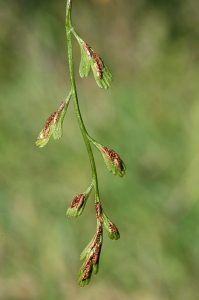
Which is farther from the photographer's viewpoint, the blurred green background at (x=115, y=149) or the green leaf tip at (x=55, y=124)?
the blurred green background at (x=115, y=149)

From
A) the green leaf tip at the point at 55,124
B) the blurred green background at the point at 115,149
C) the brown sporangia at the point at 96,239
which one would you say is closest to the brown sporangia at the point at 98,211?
the brown sporangia at the point at 96,239

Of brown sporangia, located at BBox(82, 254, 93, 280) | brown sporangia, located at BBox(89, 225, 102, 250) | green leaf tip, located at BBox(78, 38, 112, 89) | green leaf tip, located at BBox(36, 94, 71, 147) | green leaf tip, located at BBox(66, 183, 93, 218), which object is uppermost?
green leaf tip, located at BBox(78, 38, 112, 89)

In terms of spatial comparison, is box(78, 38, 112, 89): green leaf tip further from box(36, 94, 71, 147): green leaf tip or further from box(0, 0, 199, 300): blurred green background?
box(0, 0, 199, 300): blurred green background

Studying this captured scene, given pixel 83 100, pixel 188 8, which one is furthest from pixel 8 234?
pixel 188 8

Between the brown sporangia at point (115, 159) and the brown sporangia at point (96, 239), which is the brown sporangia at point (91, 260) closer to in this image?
the brown sporangia at point (96, 239)

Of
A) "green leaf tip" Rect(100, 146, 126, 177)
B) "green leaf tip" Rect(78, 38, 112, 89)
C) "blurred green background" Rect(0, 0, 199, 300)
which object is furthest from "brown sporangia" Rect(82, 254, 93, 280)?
"blurred green background" Rect(0, 0, 199, 300)

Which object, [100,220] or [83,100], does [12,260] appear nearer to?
[83,100]

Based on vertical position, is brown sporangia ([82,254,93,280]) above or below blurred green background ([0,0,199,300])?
below
